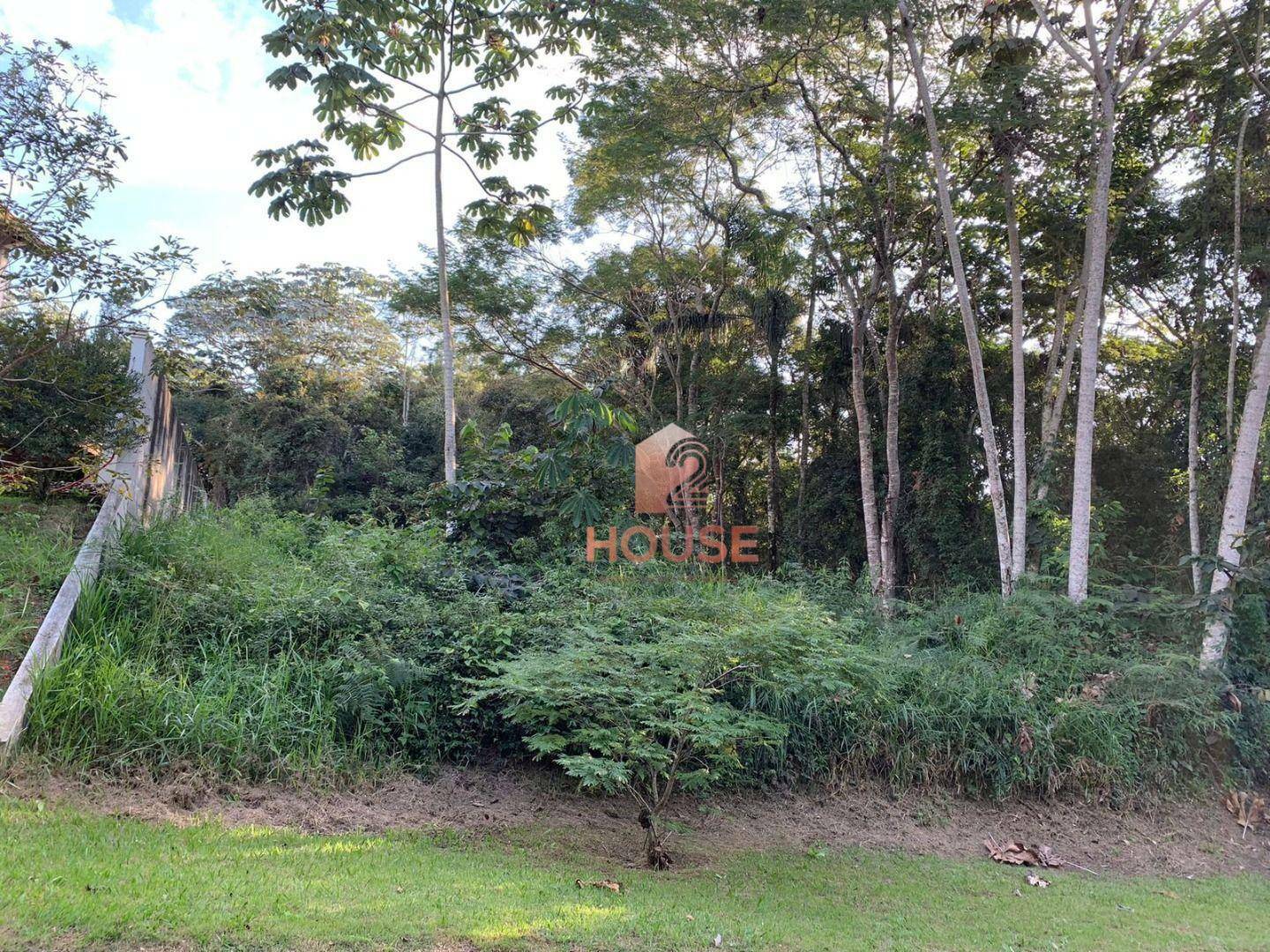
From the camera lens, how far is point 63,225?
5.17 metres

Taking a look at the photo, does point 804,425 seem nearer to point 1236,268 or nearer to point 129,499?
point 1236,268

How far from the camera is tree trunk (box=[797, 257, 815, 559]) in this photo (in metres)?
13.7

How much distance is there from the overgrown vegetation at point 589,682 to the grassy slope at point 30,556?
326 mm

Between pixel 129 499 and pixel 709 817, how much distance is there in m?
4.84

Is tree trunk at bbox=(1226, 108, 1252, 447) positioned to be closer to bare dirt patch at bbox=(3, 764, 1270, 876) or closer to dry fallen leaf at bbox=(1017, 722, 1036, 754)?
bare dirt patch at bbox=(3, 764, 1270, 876)

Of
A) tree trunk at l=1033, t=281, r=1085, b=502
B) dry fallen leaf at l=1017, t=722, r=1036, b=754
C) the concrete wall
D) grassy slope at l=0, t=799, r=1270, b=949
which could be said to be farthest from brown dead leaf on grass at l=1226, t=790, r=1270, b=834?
the concrete wall

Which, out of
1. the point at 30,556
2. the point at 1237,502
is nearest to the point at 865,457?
the point at 1237,502

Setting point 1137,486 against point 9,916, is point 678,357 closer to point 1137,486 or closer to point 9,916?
point 1137,486

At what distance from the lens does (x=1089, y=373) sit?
23.5ft

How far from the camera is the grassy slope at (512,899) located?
2.57 metres

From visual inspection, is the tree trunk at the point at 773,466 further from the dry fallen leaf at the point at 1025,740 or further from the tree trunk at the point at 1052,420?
the dry fallen leaf at the point at 1025,740

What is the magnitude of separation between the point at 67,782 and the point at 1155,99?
450 inches

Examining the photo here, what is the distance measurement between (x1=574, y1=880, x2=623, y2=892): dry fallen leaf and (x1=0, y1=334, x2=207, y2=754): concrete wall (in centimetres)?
270

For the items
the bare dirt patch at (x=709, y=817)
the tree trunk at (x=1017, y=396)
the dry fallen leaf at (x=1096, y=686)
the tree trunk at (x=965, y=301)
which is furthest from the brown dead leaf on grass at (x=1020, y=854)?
the tree trunk at (x=965, y=301)
